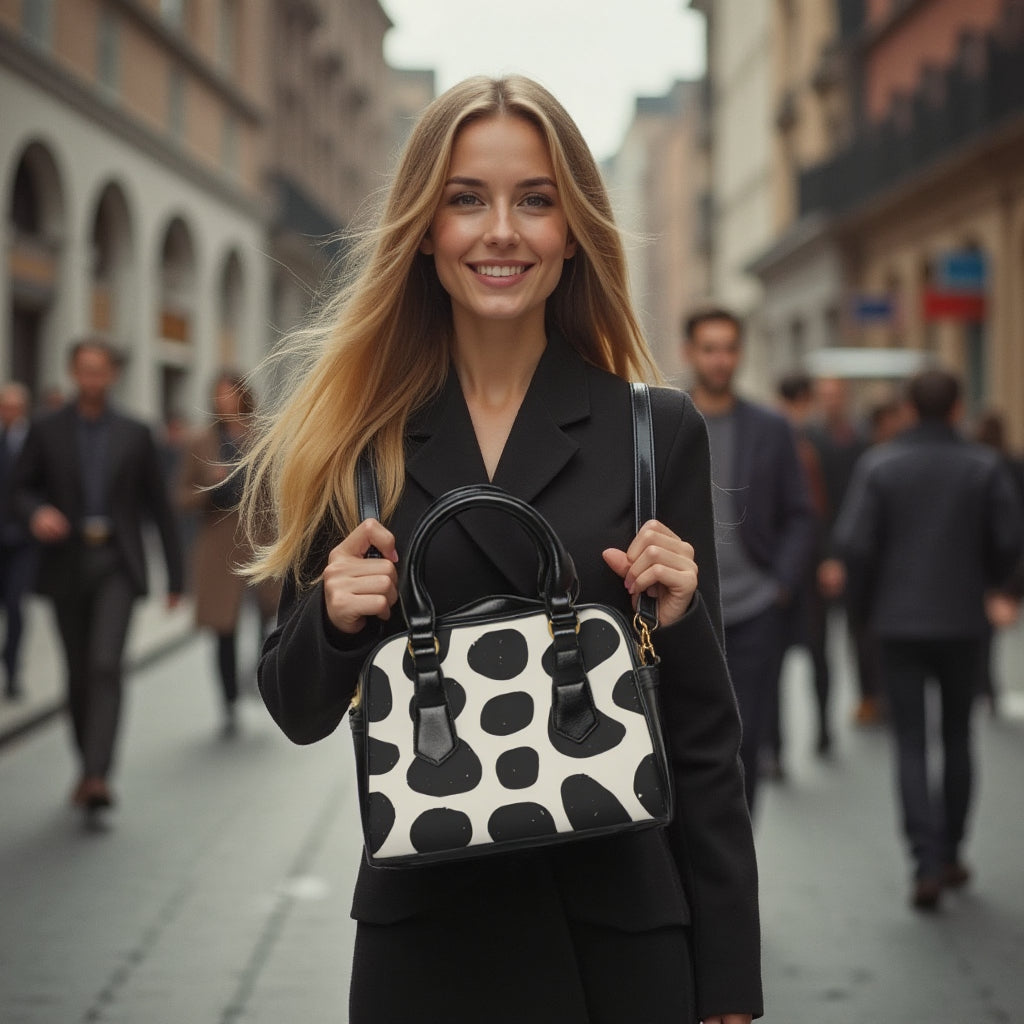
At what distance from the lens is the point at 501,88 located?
8.34ft

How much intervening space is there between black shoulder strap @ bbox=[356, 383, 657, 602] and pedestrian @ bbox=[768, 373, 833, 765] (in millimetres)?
6800

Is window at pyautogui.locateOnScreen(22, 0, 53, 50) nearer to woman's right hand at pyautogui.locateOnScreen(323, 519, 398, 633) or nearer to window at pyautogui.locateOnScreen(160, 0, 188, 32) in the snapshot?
window at pyautogui.locateOnScreen(160, 0, 188, 32)

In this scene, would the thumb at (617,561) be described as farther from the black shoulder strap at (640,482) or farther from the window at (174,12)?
the window at (174,12)

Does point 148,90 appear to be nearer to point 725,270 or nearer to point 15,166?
point 15,166

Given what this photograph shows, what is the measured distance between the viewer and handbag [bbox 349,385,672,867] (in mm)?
2219

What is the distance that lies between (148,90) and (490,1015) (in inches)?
1066

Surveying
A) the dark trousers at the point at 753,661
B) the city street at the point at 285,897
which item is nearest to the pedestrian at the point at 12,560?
the city street at the point at 285,897

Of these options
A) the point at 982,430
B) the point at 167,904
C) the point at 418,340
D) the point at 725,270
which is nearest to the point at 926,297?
the point at 982,430

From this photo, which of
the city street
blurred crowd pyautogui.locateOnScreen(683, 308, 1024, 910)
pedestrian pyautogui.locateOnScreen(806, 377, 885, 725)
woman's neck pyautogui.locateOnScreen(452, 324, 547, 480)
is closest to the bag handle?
woman's neck pyautogui.locateOnScreen(452, 324, 547, 480)

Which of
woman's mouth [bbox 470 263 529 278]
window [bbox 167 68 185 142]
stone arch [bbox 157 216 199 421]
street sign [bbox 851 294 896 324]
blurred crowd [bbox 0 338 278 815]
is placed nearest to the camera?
woman's mouth [bbox 470 263 529 278]

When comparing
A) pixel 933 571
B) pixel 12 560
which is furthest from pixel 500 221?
pixel 12 560

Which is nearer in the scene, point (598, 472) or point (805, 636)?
point (598, 472)

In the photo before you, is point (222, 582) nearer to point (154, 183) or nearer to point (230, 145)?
point (154, 183)

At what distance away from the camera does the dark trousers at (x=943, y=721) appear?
689 cm
